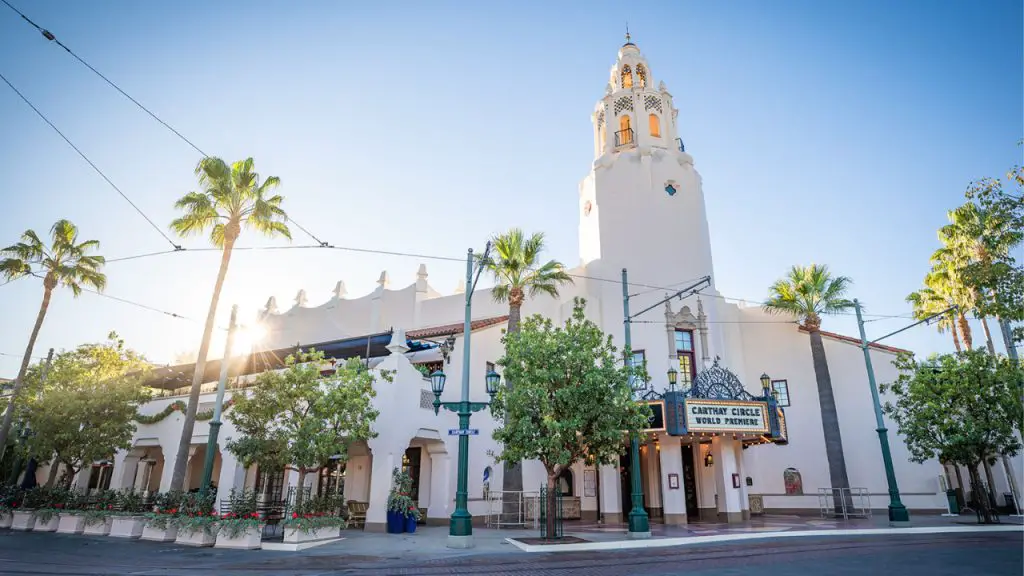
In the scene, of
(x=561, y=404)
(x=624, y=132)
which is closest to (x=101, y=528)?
(x=561, y=404)

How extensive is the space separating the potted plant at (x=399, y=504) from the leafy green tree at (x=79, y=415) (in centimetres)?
1248

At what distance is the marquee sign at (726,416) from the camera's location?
910 inches

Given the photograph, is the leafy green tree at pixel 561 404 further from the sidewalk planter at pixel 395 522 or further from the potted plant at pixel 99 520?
the potted plant at pixel 99 520

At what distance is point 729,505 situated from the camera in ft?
79.6

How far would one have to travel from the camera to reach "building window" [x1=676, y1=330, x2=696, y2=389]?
94.4 feet

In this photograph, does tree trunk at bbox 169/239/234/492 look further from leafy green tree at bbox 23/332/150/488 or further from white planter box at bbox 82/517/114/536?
leafy green tree at bbox 23/332/150/488

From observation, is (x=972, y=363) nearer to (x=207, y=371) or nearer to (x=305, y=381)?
(x=305, y=381)

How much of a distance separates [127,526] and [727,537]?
768 inches

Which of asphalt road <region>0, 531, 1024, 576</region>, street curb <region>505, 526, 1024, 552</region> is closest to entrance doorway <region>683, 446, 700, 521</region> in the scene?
street curb <region>505, 526, 1024, 552</region>

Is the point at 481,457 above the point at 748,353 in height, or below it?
below

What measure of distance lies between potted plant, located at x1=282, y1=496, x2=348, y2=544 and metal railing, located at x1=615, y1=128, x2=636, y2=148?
84.3 ft

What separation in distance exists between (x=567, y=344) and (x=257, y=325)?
32745 millimetres

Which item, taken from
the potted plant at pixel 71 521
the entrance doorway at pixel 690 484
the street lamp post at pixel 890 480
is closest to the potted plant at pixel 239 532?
the potted plant at pixel 71 521

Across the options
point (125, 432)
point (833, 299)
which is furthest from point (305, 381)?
point (833, 299)
